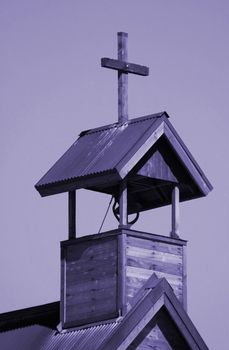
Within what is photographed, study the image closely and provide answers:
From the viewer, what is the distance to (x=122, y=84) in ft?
156

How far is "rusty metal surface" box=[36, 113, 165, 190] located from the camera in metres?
45.8

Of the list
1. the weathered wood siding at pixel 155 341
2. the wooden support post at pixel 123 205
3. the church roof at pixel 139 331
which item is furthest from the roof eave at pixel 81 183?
the weathered wood siding at pixel 155 341

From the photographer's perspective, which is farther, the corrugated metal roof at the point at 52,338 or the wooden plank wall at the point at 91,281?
the wooden plank wall at the point at 91,281

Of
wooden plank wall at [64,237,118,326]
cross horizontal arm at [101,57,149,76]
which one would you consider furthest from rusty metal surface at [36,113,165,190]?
wooden plank wall at [64,237,118,326]

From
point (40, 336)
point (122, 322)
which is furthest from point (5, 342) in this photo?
point (122, 322)

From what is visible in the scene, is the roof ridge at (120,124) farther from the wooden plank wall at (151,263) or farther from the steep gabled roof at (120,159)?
the wooden plank wall at (151,263)

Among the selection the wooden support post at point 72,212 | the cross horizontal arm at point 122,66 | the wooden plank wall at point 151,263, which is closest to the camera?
the wooden plank wall at point 151,263

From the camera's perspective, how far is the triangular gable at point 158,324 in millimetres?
44562

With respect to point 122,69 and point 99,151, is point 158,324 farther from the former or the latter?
point 122,69

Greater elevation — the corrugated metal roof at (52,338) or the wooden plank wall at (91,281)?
the wooden plank wall at (91,281)

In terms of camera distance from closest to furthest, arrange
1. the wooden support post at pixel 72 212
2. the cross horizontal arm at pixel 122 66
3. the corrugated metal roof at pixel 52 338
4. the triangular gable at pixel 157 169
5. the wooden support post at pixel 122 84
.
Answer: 1. the corrugated metal roof at pixel 52 338
2. the triangular gable at pixel 157 169
3. the wooden support post at pixel 72 212
4. the wooden support post at pixel 122 84
5. the cross horizontal arm at pixel 122 66

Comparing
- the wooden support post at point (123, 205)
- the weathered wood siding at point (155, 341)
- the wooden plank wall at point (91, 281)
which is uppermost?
the wooden support post at point (123, 205)

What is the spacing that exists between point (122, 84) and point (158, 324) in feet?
18.5

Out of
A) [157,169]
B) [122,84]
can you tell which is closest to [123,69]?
[122,84]
